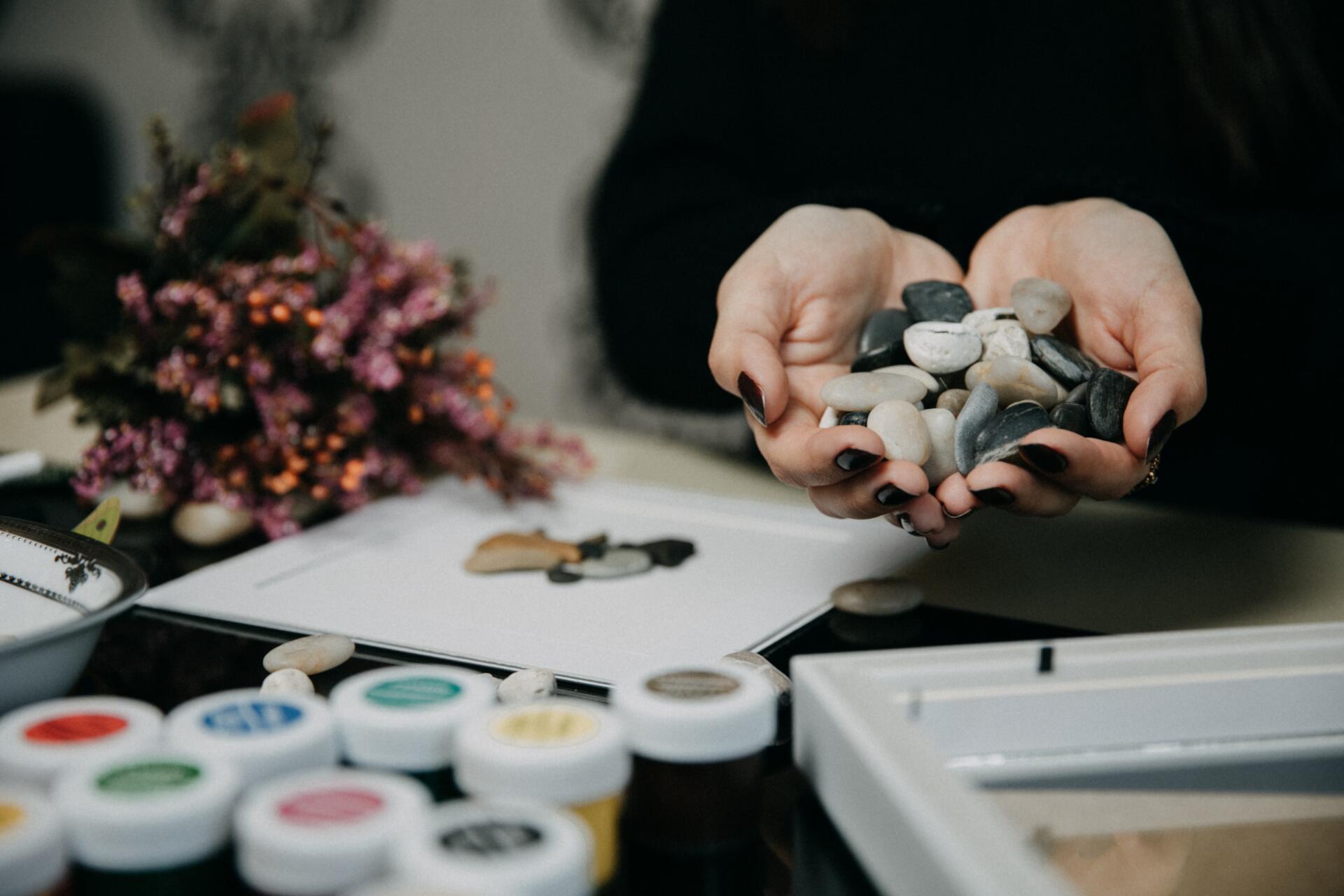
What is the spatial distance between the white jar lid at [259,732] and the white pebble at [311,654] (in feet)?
0.48

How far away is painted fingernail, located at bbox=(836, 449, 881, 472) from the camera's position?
0.50 metres

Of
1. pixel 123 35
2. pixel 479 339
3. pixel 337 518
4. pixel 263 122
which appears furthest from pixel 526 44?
pixel 337 518

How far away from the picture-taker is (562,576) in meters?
0.65

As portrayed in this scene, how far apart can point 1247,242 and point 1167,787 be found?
1.83 ft

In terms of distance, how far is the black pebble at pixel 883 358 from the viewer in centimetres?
64

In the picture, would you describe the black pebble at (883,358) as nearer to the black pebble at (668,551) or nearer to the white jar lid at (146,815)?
the black pebble at (668,551)

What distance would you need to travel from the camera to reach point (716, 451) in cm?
101

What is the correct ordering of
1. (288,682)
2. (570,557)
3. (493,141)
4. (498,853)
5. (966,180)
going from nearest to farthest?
(498,853)
(288,682)
(570,557)
(966,180)
(493,141)

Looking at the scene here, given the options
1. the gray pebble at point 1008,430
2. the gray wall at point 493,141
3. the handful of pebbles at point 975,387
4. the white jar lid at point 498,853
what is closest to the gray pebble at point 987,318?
the handful of pebbles at point 975,387

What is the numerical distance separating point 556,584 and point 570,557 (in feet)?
0.10

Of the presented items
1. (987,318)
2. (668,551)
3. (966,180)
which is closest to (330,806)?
(668,551)

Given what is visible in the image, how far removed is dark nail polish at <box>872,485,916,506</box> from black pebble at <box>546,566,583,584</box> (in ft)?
0.69

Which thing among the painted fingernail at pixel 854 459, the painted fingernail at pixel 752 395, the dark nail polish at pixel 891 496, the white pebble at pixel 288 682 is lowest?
the white pebble at pixel 288 682

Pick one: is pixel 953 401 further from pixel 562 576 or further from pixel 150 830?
pixel 150 830
